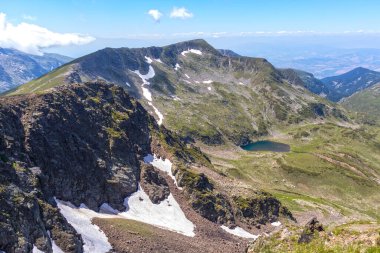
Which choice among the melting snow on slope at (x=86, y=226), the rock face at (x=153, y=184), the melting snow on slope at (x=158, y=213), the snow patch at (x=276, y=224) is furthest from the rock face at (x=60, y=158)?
the snow patch at (x=276, y=224)

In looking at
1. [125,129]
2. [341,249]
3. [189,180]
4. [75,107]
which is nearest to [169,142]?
[125,129]

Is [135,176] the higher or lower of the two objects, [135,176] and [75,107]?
the lower

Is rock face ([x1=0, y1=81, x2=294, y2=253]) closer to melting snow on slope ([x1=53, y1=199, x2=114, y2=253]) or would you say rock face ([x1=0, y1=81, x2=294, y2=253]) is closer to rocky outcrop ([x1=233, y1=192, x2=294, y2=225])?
rocky outcrop ([x1=233, y1=192, x2=294, y2=225])

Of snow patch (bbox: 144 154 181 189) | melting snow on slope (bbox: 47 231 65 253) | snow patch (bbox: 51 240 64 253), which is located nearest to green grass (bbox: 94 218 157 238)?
melting snow on slope (bbox: 47 231 65 253)

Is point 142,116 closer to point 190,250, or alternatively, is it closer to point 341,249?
point 190,250

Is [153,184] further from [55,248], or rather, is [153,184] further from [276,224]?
[55,248]
